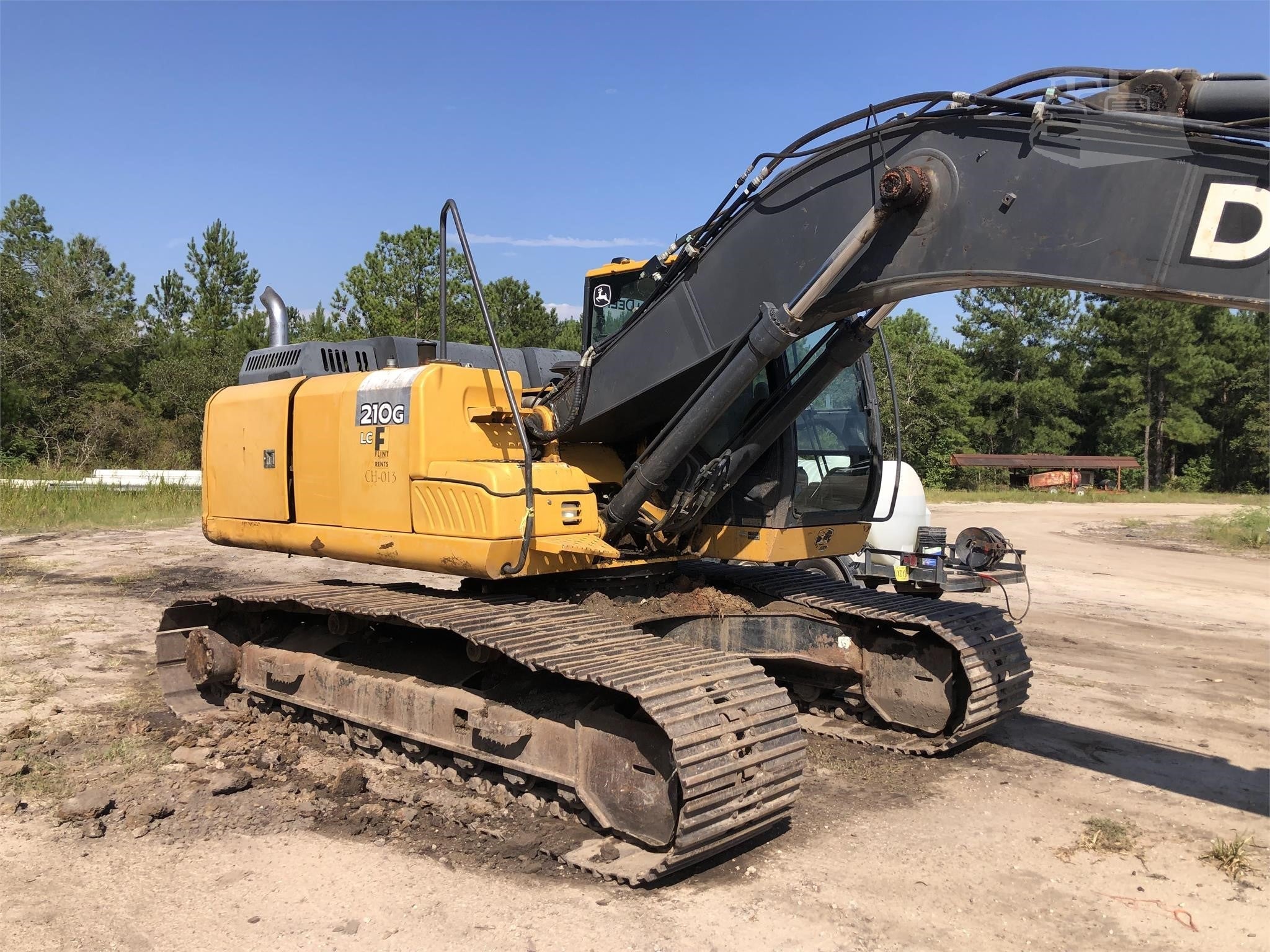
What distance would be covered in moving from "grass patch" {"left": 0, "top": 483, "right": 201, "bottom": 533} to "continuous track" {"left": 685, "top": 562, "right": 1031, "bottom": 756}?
1710 cm

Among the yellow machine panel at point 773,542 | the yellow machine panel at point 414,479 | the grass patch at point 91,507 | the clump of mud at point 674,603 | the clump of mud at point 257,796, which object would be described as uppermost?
the yellow machine panel at point 414,479

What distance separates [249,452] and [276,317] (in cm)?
Answer: 163

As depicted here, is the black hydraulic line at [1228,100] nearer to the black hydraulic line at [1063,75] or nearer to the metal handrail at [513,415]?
the black hydraulic line at [1063,75]

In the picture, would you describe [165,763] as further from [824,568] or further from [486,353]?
[824,568]

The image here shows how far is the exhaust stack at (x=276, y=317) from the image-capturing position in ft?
26.8

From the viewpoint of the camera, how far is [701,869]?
4531 millimetres

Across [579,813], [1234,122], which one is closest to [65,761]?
[579,813]

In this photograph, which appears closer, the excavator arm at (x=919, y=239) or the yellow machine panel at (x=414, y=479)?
the excavator arm at (x=919, y=239)

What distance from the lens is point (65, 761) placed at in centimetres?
602

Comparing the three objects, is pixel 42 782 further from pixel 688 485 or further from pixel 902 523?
pixel 902 523

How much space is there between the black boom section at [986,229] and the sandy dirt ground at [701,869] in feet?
8.29

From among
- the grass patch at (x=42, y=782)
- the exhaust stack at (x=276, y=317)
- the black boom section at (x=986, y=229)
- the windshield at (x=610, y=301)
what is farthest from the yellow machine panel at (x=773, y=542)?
the exhaust stack at (x=276, y=317)

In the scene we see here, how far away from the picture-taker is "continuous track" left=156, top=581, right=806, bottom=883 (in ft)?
13.8

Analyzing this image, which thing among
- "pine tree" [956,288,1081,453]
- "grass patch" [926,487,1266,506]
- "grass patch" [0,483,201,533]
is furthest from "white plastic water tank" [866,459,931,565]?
"pine tree" [956,288,1081,453]
